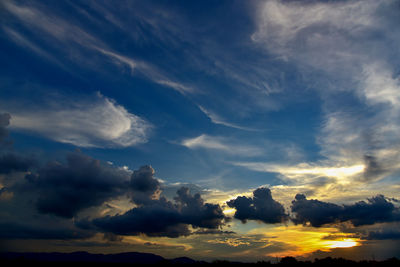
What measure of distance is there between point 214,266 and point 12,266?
119 m

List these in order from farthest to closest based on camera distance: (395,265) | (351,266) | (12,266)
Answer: (351,266) → (395,265) → (12,266)

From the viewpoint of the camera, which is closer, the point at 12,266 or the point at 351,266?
the point at 12,266

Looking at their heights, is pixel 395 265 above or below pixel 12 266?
below

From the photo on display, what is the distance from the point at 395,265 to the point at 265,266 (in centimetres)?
8534

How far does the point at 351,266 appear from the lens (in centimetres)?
19388

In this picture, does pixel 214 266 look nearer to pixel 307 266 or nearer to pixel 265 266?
pixel 265 266

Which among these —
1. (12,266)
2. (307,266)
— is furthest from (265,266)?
(12,266)

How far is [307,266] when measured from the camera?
191125 mm

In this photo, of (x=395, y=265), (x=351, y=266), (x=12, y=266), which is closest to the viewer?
(x=12, y=266)

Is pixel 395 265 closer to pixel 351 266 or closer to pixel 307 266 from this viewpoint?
pixel 351 266

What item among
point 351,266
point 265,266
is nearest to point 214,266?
point 265,266

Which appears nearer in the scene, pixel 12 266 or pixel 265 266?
pixel 12 266

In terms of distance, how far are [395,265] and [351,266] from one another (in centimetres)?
2680

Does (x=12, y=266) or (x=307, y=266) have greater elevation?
(x=12, y=266)
